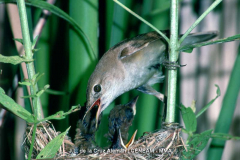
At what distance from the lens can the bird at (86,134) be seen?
3.44ft

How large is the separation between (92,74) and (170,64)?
420 mm

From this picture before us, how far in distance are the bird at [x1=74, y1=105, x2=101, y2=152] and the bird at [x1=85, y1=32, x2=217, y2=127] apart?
9 cm

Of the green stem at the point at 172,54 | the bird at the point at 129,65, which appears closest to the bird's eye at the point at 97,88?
the bird at the point at 129,65

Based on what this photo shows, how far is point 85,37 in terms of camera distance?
98 centimetres

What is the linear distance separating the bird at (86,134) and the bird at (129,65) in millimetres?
92

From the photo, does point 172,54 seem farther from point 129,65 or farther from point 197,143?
point 129,65

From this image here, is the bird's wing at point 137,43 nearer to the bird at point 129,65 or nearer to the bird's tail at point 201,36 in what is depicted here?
the bird at point 129,65

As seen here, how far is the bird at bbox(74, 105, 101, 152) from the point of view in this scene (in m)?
1.05

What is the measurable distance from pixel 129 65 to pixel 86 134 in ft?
1.04

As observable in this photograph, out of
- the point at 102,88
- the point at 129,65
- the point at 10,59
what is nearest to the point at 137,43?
the point at 129,65

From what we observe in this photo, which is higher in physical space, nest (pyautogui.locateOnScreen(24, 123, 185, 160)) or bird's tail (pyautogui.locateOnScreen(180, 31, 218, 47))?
bird's tail (pyautogui.locateOnScreen(180, 31, 218, 47))

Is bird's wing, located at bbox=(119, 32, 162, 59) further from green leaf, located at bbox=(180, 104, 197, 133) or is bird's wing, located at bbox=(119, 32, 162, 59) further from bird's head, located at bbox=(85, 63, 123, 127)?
green leaf, located at bbox=(180, 104, 197, 133)

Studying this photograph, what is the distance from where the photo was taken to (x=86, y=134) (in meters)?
1.09

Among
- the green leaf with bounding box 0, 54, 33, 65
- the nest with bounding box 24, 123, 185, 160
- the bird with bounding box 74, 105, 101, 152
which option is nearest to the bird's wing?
the bird with bounding box 74, 105, 101, 152
